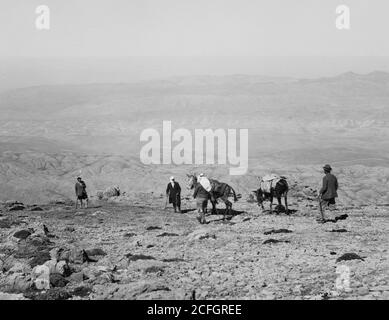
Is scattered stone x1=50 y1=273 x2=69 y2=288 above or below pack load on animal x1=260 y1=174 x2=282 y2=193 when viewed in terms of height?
below

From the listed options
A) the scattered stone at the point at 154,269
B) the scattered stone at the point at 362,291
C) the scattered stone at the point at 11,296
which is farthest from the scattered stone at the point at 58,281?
the scattered stone at the point at 362,291

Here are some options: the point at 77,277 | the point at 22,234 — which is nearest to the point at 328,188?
the point at 77,277

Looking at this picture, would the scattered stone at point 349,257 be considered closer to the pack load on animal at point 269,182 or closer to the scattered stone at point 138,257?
the scattered stone at point 138,257

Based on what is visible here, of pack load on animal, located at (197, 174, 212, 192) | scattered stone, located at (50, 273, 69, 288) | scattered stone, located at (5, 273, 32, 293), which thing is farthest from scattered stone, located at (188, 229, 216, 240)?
scattered stone, located at (5, 273, 32, 293)

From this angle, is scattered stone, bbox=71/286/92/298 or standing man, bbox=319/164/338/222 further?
Answer: standing man, bbox=319/164/338/222

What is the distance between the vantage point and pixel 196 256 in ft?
50.4

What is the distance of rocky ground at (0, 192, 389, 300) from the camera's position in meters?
11.5

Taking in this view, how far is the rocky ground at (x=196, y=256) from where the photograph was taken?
11.5 m

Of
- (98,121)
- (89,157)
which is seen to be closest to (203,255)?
(89,157)

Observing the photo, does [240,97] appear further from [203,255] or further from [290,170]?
[203,255]

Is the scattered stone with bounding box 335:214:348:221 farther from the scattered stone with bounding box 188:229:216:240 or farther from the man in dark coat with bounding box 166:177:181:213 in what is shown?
the man in dark coat with bounding box 166:177:181:213

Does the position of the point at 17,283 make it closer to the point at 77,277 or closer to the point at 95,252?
the point at 77,277

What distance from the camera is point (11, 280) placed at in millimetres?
12312

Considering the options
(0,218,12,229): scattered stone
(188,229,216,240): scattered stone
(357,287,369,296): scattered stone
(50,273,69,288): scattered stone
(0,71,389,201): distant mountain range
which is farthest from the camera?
(0,71,389,201): distant mountain range
